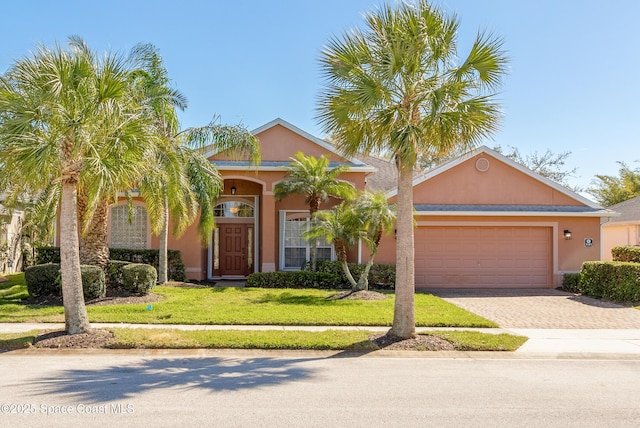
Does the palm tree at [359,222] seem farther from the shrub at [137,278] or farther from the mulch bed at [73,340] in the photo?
the mulch bed at [73,340]

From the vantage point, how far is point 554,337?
9633mm

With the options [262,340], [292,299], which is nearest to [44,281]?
[292,299]

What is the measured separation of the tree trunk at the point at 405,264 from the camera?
8.89 m

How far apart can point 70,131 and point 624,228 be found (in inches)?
978

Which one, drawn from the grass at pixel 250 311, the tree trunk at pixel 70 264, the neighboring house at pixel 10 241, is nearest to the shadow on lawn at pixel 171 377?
the tree trunk at pixel 70 264

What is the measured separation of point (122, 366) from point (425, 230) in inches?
472

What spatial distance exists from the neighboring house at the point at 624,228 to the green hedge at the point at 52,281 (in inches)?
808

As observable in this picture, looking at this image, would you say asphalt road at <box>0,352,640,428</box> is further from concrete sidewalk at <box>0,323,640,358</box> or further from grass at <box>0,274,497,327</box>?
grass at <box>0,274,497,327</box>

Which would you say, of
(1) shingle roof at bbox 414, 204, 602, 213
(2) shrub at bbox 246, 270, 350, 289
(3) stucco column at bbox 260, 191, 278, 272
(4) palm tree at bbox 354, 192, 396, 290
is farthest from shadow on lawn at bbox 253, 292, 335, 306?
(1) shingle roof at bbox 414, 204, 602, 213

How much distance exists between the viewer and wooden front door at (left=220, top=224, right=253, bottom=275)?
19.3 metres

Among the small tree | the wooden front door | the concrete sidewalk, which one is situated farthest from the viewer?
the small tree

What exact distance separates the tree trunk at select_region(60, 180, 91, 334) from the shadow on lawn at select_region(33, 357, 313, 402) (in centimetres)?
194

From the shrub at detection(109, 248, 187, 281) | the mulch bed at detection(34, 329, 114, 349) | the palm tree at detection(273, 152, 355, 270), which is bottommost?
the mulch bed at detection(34, 329, 114, 349)

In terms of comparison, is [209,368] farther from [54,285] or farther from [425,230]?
[425,230]
